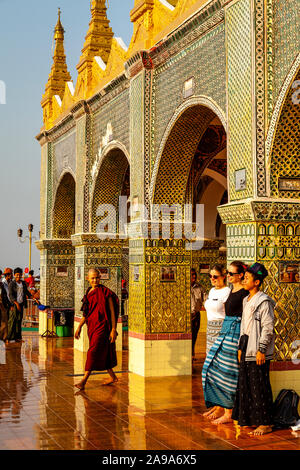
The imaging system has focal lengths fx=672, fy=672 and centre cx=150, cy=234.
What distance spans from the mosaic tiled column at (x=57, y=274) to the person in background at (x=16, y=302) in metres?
1.85

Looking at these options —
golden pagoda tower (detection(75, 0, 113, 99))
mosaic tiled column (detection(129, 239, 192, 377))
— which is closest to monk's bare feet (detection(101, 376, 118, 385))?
mosaic tiled column (detection(129, 239, 192, 377))

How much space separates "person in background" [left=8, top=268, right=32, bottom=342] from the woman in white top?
6.34 metres

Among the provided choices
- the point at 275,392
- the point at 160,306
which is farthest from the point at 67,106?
the point at 275,392

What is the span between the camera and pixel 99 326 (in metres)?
7.58

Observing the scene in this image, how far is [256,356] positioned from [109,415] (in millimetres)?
1624

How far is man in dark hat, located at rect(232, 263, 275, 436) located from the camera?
5.27 metres

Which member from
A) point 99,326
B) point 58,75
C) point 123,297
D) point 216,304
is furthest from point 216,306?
point 123,297

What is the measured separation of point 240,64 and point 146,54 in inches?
99.2

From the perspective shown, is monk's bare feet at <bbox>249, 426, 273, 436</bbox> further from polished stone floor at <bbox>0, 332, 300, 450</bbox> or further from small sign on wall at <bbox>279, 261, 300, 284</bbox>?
small sign on wall at <bbox>279, 261, 300, 284</bbox>

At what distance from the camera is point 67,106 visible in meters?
12.8

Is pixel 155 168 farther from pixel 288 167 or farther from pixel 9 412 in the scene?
pixel 9 412

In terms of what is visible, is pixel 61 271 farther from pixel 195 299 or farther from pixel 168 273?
pixel 168 273

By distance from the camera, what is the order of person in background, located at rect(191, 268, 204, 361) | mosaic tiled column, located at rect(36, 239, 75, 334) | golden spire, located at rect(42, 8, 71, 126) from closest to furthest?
person in background, located at rect(191, 268, 204, 361)
mosaic tiled column, located at rect(36, 239, 75, 334)
golden spire, located at rect(42, 8, 71, 126)

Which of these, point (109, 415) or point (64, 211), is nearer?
point (109, 415)
